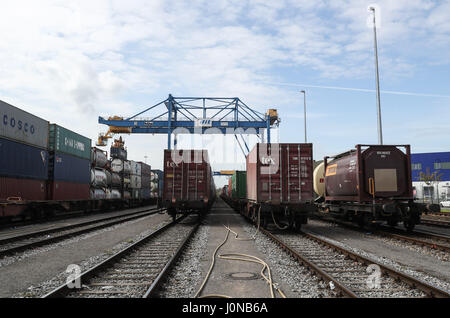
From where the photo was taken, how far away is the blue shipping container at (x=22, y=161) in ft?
44.1

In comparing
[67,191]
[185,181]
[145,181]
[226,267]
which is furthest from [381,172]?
[145,181]

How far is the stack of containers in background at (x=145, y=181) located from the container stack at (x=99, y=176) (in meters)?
8.75

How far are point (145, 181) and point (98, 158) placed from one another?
41.8ft

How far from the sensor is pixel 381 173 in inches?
453

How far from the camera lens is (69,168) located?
19.4 metres

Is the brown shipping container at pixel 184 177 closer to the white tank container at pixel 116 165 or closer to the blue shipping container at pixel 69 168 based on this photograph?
the blue shipping container at pixel 69 168

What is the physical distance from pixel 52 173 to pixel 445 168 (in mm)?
60491

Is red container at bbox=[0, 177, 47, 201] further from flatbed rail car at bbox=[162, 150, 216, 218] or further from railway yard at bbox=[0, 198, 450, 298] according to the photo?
flatbed rail car at bbox=[162, 150, 216, 218]

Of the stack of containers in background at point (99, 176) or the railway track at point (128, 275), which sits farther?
the stack of containers in background at point (99, 176)

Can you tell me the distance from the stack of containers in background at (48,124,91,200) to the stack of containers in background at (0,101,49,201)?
58 centimetres

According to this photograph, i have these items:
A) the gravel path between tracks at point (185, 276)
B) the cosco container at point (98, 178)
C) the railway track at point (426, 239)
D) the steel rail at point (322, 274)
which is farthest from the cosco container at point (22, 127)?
the railway track at point (426, 239)
